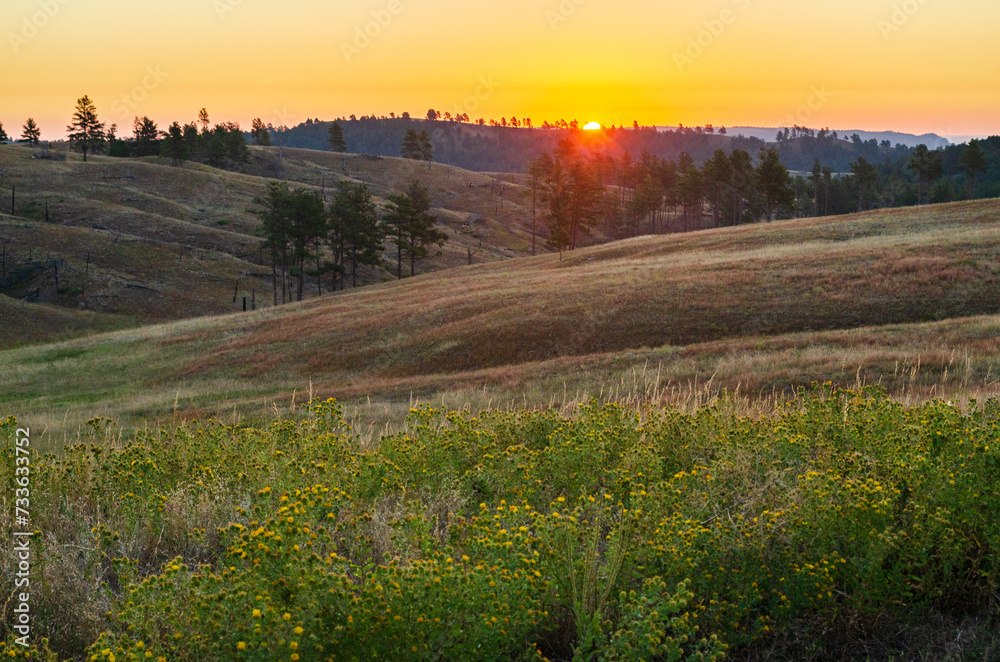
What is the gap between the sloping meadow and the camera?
331cm

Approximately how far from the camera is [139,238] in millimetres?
71812

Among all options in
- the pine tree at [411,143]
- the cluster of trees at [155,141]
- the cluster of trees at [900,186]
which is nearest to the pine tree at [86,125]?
the cluster of trees at [155,141]

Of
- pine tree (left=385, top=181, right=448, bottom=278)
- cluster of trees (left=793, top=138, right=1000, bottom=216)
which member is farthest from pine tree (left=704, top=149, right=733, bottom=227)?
pine tree (left=385, top=181, right=448, bottom=278)

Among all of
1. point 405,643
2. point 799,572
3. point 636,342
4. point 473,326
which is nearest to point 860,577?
point 799,572

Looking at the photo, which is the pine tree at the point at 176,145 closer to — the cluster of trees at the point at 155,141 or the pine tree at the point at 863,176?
the cluster of trees at the point at 155,141

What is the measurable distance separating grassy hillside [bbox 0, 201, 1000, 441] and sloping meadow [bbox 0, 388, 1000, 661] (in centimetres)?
569

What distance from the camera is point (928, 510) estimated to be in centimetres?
443

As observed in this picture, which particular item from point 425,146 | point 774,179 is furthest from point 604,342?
point 425,146

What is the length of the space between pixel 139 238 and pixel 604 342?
2536 inches

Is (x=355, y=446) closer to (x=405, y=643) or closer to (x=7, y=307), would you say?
(x=405, y=643)

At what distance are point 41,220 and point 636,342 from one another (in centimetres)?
7565

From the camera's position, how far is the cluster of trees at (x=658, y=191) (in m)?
76.2

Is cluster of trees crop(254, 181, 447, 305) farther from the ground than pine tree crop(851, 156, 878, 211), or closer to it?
closer to it

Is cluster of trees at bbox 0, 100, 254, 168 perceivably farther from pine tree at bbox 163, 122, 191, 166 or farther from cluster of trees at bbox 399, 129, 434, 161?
cluster of trees at bbox 399, 129, 434, 161
